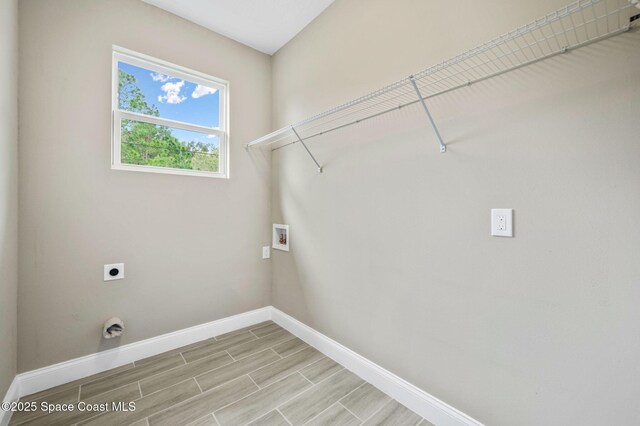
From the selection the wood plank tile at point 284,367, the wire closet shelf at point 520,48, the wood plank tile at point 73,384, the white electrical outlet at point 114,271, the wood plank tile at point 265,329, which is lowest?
the wood plank tile at point 73,384

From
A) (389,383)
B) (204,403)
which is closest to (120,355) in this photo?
(204,403)

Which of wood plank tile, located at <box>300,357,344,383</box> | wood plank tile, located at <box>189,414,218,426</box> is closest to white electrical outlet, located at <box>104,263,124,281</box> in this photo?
wood plank tile, located at <box>189,414,218,426</box>

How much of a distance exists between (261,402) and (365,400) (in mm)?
602

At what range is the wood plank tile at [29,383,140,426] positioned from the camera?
140 cm

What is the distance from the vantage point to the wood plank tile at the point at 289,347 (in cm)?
209

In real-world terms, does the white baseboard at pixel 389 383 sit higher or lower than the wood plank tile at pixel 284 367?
higher

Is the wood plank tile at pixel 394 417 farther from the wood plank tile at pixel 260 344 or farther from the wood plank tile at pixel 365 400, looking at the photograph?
the wood plank tile at pixel 260 344

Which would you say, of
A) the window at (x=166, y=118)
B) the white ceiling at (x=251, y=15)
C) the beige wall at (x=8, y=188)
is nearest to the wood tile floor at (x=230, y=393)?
the beige wall at (x=8, y=188)

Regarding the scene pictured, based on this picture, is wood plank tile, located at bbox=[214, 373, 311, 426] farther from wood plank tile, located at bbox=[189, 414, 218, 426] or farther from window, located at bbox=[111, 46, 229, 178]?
window, located at bbox=[111, 46, 229, 178]

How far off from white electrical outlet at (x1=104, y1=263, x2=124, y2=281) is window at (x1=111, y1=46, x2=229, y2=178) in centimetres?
69

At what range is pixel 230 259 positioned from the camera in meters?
2.43

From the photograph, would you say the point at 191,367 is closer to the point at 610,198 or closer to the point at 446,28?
the point at 610,198

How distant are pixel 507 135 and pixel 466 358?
3.44 feet

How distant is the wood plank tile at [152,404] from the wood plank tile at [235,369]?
0.06 m
